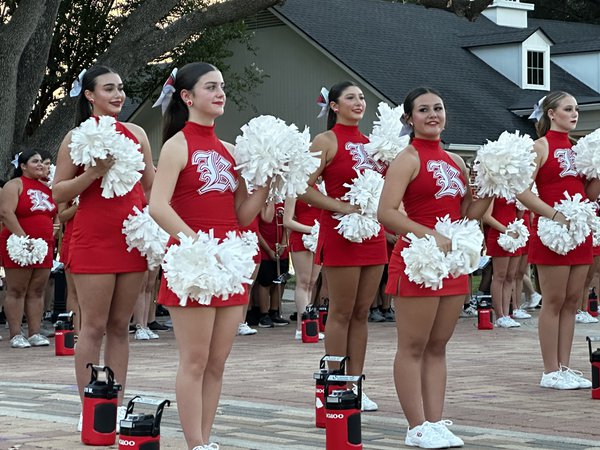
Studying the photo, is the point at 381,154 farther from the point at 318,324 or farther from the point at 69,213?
the point at 318,324

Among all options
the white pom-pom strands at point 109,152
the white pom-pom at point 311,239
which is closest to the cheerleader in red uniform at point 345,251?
the white pom-pom strands at point 109,152

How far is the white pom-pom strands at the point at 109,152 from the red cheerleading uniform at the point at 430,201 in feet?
5.19

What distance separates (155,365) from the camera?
11.2 metres

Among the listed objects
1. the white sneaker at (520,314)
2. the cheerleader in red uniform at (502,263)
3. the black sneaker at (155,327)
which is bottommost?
Answer: the black sneaker at (155,327)

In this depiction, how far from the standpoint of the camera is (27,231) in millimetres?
13422

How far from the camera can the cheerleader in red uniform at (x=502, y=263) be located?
14.9 metres

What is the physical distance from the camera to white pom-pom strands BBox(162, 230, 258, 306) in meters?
5.75

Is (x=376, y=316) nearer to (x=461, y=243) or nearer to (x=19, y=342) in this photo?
(x=19, y=342)

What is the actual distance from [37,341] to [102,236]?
6.77 meters

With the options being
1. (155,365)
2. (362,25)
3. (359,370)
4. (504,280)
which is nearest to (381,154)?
(359,370)

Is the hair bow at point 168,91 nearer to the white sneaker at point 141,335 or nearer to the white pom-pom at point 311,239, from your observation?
the white pom-pom at point 311,239

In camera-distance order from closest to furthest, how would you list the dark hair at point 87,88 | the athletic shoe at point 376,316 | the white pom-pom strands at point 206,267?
the white pom-pom strands at point 206,267
the dark hair at point 87,88
the athletic shoe at point 376,316

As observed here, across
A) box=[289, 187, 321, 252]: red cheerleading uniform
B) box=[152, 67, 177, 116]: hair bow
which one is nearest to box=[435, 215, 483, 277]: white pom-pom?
box=[152, 67, 177, 116]: hair bow

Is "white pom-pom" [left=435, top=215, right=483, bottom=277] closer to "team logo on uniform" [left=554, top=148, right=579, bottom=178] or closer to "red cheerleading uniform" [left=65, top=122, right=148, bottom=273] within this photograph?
"red cheerleading uniform" [left=65, top=122, right=148, bottom=273]
